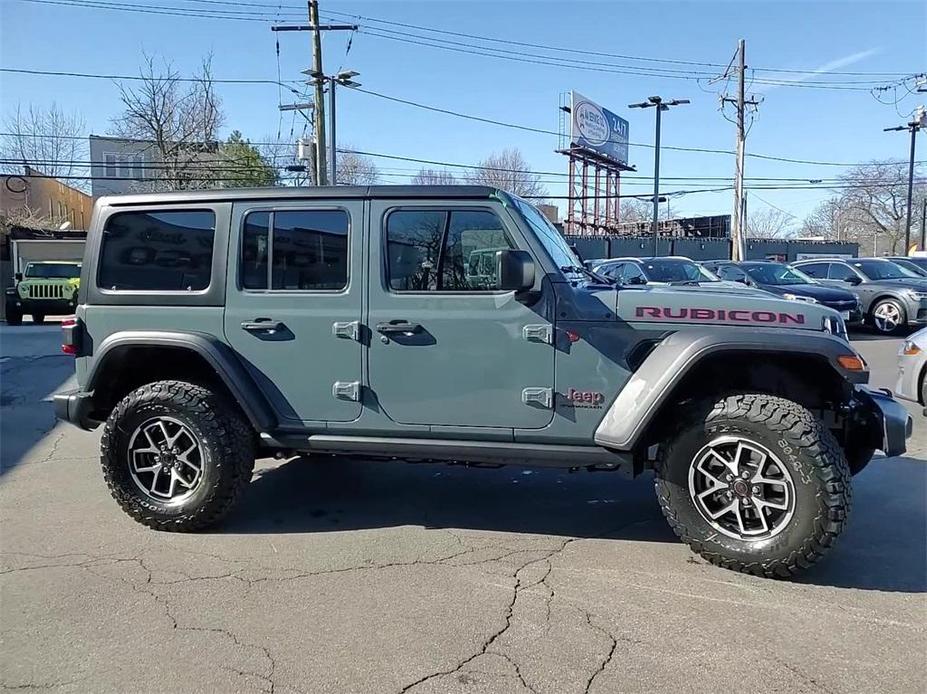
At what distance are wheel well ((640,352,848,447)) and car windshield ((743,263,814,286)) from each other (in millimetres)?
12138

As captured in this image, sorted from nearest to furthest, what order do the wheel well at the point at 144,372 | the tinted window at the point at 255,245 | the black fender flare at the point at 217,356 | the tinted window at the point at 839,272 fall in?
1. the black fender flare at the point at 217,356
2. the tinted window at the point at 255,245
3. the wheel well at the point at 144,372
4. the tinted window at the point at 839,272

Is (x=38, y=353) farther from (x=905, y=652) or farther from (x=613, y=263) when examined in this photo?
(x=905, y=652)

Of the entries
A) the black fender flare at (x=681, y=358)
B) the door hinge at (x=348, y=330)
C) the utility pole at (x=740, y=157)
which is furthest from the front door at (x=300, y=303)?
the utility pole at (x=740, y=157)

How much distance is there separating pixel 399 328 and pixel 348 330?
0.31 metres

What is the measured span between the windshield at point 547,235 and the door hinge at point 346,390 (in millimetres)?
1372

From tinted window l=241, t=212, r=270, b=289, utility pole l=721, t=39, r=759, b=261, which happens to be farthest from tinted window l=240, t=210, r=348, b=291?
utility pole l=721, t=39, r=759, b=261

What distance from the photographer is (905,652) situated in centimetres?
292

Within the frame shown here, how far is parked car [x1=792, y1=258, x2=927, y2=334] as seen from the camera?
45.5 feet

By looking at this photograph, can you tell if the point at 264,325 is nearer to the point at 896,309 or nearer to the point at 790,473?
the point at 790,473

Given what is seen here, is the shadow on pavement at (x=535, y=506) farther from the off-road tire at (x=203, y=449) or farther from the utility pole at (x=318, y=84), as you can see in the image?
the utility pole at (x=318, y=84)

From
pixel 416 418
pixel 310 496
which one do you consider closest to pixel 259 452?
pixel 310 496

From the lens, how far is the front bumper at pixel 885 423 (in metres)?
3.63

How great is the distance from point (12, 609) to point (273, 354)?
5.90 ft

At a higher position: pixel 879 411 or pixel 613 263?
pixel 613 263
